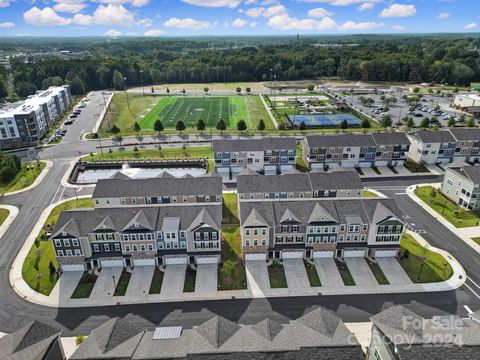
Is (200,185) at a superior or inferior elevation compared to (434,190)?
superior

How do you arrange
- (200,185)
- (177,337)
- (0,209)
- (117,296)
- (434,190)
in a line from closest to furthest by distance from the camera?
(177,337) < (117,296) < (200,185) < (0,209) < (434,190)

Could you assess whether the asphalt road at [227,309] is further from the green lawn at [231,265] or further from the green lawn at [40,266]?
the green lawn at [231,265]

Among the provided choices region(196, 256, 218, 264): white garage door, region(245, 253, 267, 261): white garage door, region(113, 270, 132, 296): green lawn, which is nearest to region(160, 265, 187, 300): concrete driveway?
region(196, 256, 218, 264): white garage door

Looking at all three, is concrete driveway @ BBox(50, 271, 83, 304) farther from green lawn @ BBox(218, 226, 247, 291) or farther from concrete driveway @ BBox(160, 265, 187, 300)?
green lawn @ BBox(218, 226, 247, 291)

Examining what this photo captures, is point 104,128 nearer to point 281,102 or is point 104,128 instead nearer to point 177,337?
point 281,102

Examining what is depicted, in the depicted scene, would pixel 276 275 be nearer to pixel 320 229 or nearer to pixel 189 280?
pixel 320 229

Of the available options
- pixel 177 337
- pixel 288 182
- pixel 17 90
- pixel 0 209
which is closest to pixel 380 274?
pixel 288 182

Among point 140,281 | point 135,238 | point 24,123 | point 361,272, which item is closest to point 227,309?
point 140,281
